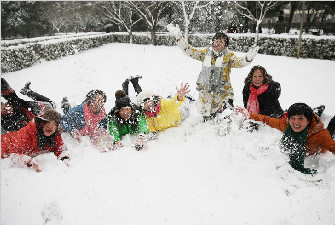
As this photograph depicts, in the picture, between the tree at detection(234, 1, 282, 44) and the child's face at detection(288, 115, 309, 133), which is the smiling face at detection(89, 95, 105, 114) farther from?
the tree at detection(234, 1, 282, 44)

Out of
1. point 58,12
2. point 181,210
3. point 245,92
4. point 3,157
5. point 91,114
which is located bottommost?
point 181,210

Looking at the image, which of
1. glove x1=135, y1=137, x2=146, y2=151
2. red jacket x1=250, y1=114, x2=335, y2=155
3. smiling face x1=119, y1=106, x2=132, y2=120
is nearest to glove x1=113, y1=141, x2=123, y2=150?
glove x1=135, y1=137, x2=146, y2=151

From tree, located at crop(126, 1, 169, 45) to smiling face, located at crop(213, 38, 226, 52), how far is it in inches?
611

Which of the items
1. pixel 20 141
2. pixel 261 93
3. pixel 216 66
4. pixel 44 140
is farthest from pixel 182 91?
pixel 20 141

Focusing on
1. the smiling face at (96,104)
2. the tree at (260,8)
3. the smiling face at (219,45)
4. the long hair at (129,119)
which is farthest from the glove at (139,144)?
the tree at (260,8)

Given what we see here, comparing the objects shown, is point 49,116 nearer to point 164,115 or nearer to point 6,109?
point 6,109

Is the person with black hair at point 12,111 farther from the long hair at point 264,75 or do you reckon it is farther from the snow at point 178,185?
the long hair at point 264,75

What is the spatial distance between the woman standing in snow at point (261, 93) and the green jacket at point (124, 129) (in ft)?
Answer: 6.73

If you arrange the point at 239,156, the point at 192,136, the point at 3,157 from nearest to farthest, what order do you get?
1. the point at 3,157
2. the point at 239,156
3. the point at 192,136

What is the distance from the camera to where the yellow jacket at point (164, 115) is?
426 centimetres

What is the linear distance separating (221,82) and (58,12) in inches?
1257

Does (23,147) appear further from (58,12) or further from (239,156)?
(58,12)

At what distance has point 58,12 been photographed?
2856 centimetres

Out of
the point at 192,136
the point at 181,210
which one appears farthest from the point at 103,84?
the point at 181,210
